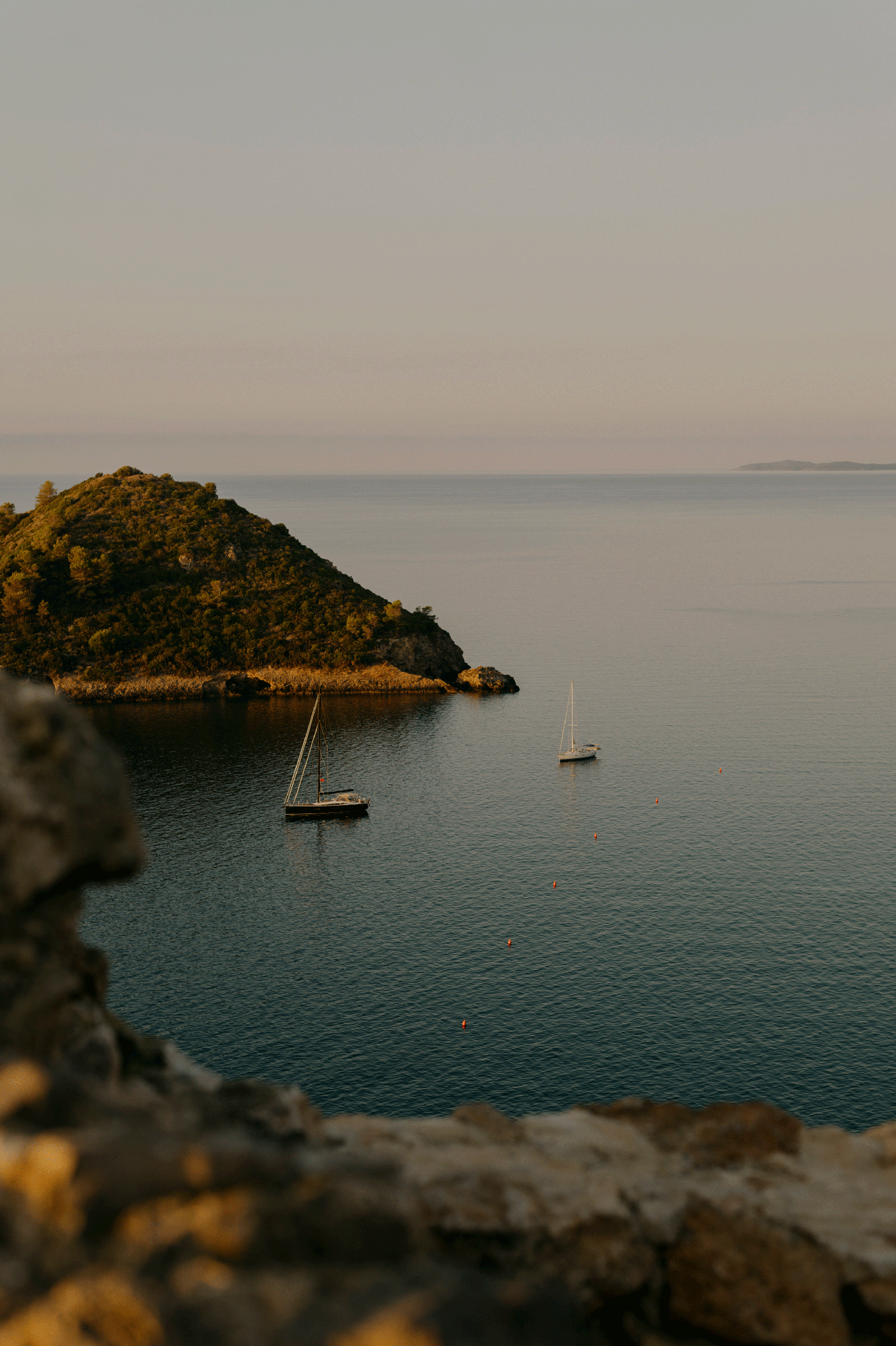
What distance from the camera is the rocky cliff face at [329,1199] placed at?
13.0m

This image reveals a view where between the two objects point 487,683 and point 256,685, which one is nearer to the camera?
point 256,685

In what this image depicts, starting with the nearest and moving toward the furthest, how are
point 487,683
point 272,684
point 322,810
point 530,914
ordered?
1. point 530,914
2. point 322,810
3. point 272,684
4. point 487,683

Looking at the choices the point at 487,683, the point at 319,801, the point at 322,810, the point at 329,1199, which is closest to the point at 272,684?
the point at 487,683

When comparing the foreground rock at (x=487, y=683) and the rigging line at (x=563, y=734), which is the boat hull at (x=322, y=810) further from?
the foreground rock at (x=487, y=683)

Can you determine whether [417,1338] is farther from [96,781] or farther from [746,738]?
[746,738]

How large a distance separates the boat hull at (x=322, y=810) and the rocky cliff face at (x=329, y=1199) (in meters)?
101

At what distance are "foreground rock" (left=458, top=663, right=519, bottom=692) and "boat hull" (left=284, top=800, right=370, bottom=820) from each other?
6796 cm

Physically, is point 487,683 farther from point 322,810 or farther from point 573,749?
point 322,810

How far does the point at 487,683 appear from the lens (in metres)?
193

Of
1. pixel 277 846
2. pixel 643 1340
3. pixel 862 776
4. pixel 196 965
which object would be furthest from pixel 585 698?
pixel 643 1340

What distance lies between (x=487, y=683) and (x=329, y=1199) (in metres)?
180

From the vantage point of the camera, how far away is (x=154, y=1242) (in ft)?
43.8

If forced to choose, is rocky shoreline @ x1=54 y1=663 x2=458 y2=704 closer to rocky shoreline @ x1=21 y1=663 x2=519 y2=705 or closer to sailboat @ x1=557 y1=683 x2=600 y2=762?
rocky shoreline @ x1=21 y1=663 x2=519 y2=705

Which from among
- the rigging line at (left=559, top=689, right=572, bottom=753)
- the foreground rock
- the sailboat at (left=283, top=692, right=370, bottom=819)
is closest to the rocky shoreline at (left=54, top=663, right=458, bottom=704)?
the foreground rock
